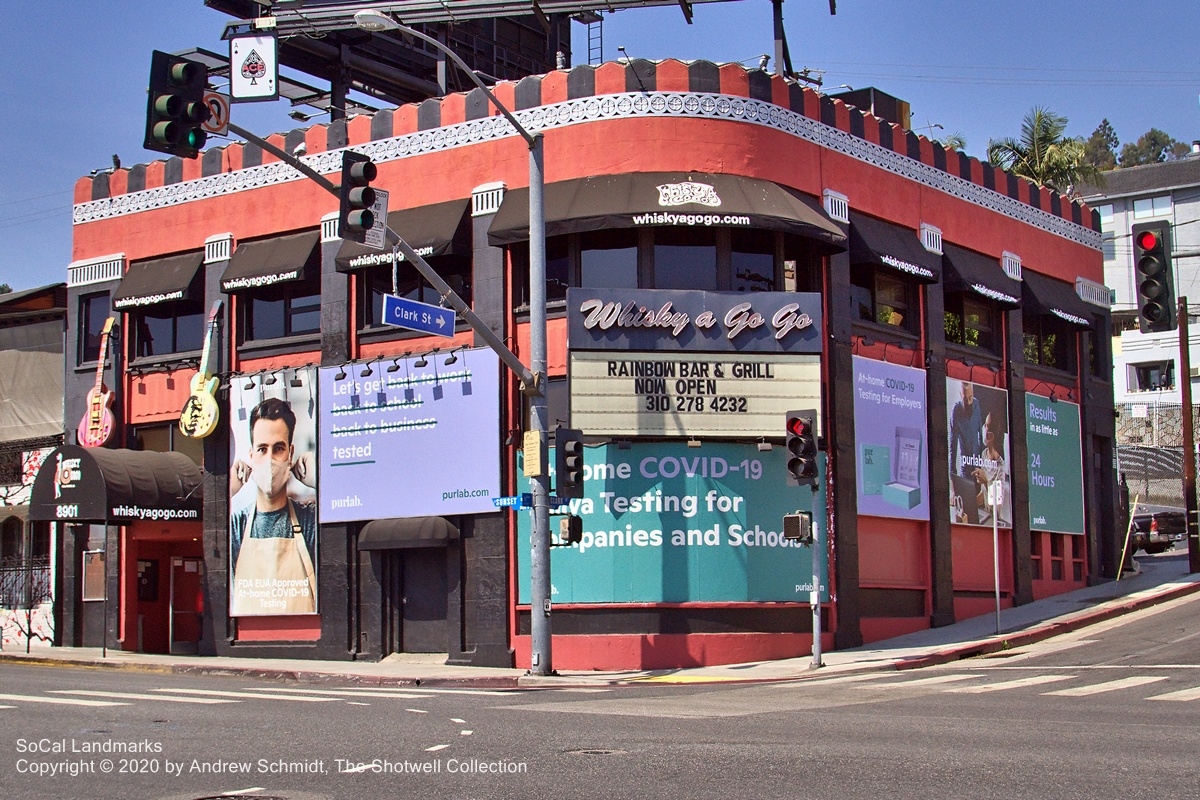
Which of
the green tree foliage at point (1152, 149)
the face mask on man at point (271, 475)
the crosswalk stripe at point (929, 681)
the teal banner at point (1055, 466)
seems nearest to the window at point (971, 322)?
the teal banner at point (1055, 466)

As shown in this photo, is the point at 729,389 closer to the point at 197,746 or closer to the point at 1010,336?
the point at 1010,336

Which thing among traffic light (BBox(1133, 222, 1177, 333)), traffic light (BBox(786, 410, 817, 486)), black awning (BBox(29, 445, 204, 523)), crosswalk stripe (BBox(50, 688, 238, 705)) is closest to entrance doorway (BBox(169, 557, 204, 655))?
black awning (BBox(29, 445, 204, 523))

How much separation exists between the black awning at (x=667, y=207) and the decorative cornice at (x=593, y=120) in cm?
137

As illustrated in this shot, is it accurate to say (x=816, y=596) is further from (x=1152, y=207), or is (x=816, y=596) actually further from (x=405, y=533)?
(x=1152, y=207)

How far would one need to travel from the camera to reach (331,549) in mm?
28438

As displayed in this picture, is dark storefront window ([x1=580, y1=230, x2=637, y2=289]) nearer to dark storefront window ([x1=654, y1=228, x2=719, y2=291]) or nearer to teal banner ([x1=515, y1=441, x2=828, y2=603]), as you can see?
dark storefront window ([x1=654, y1=228, x2=719, y2=291])

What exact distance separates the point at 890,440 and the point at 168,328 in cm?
1716

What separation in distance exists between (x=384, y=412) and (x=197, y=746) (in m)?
16.5

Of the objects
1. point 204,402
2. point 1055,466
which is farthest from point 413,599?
point 1055,466

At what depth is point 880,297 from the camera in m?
29.2

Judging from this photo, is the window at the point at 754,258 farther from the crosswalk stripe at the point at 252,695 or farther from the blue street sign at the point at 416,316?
the crosswalk stripe at the point at 252,695

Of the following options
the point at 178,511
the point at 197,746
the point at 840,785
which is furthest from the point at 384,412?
the point at 840,785

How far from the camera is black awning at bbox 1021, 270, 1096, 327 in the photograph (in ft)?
109

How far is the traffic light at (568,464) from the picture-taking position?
22906 millimetres
